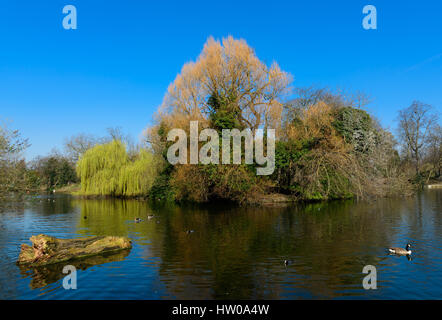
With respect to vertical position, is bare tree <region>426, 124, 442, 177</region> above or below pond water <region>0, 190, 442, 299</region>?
above

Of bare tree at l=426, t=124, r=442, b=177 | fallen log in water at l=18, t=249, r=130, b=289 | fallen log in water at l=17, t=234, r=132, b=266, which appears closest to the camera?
fallen log in water at l=18, t=249, r=130, b=289

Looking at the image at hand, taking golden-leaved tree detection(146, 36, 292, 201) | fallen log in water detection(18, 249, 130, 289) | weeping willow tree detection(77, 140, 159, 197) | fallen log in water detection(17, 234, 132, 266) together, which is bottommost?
Result: fallen log in water detection(18, 249, 130, 289)

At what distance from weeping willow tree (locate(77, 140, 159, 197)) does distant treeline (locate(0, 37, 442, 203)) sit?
0.39ft

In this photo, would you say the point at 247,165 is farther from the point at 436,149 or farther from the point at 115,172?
the point at 436,149

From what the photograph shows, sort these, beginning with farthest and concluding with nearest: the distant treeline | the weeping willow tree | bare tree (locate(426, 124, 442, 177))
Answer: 1. bare tree (locate(426, 124, 442, 177))
2. the weeping willow tree
3. the distant treeline

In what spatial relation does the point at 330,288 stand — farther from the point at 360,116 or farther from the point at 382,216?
the point at 360,116

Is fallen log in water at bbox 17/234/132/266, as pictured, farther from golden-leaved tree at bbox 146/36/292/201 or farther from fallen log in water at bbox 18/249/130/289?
golden-leaved tree at bbox 146/36/292/201

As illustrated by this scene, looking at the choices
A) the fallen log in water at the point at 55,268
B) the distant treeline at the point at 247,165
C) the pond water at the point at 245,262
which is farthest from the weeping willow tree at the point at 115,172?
the fallen log in water at the point at 55,268

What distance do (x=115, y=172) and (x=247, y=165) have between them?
1866 cm

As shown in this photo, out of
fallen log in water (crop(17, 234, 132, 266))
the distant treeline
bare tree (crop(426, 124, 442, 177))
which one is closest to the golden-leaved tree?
the distant treeline

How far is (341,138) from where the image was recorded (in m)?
31.4

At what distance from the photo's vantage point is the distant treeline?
2897 cm

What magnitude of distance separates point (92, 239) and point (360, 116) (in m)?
29.1

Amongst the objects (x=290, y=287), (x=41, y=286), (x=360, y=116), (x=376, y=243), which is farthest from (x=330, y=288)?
(x=360, y=116)
